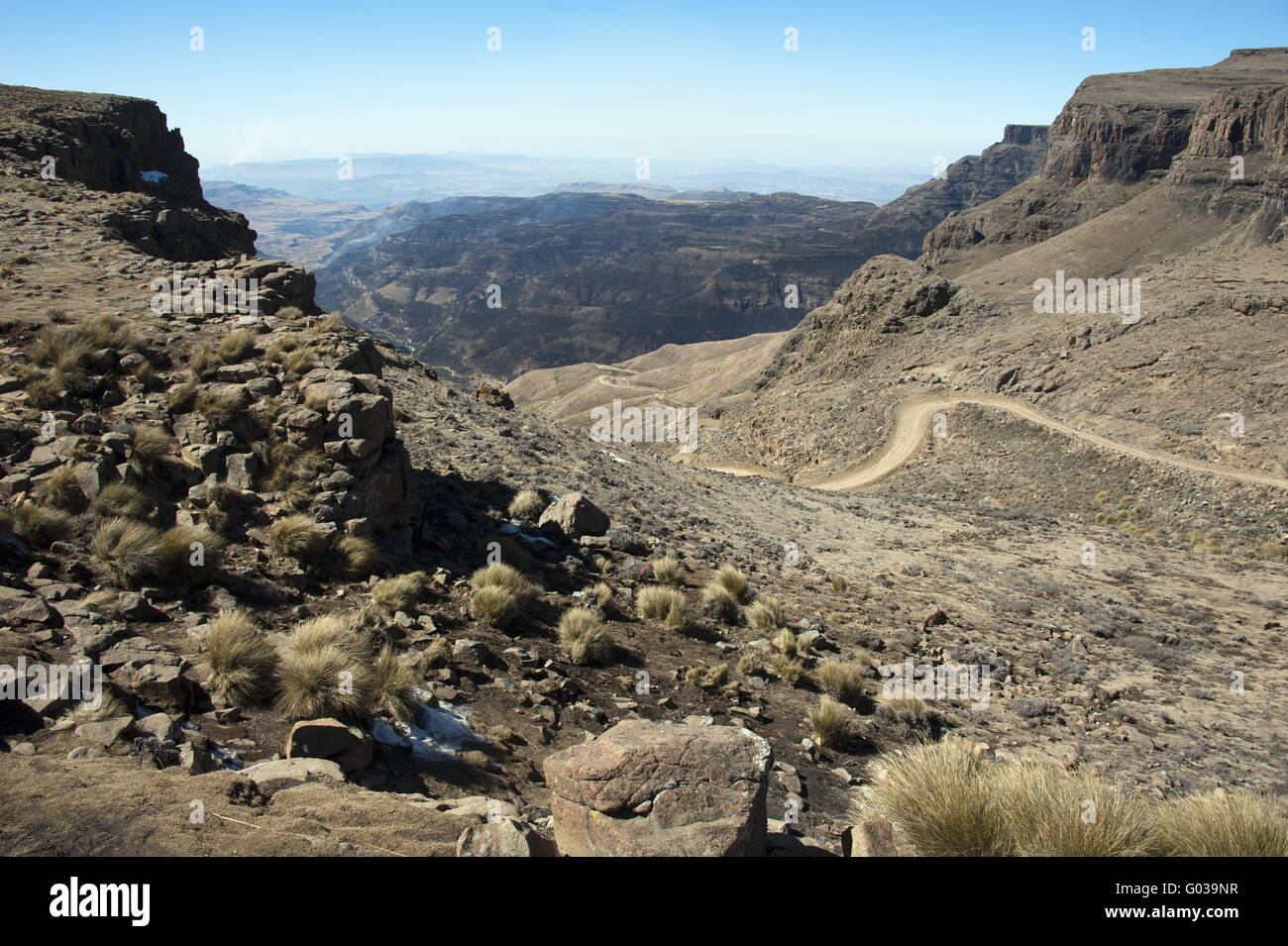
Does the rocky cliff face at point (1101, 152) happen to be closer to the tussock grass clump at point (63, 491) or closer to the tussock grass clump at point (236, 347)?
the tussock grass clump at point (236, 347)

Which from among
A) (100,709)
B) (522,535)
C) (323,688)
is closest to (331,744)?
(323,688)

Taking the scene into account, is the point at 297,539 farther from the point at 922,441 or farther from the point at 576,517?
the point at 922,441

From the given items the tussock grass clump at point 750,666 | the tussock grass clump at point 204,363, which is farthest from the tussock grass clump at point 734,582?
the tussock grass clump at point 204,363

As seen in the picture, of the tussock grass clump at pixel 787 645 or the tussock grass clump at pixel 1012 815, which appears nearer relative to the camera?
the tussock grass clump at pixel 1012 815

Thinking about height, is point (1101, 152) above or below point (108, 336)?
above

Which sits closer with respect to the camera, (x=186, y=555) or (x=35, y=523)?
(x=35, y=523)
